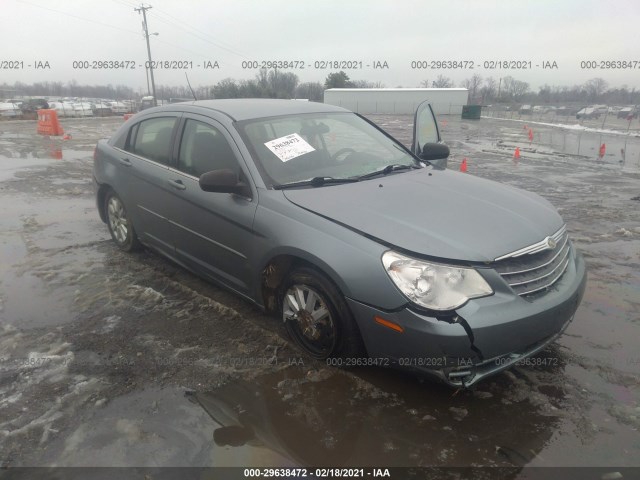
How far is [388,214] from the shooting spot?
2.79 m

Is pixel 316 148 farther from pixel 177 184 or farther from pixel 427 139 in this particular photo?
pixel 427 139

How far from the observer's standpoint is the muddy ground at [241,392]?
230 centimetres

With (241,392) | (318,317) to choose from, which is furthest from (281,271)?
(241,392)

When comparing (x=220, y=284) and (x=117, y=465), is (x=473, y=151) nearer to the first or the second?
(x=220, y=284)

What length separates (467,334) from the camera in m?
2.30

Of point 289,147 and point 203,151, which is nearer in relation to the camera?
point 289,147

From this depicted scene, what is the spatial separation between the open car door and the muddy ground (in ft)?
6.17

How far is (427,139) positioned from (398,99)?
4840cm

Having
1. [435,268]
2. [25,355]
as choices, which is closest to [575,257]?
[435,268]

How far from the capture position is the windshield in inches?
132

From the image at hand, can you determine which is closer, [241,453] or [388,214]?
[241,453]

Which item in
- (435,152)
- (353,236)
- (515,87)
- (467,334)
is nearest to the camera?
(467,334)

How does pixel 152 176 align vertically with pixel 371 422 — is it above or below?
above

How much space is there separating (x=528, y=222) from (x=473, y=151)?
1393 centimetres
